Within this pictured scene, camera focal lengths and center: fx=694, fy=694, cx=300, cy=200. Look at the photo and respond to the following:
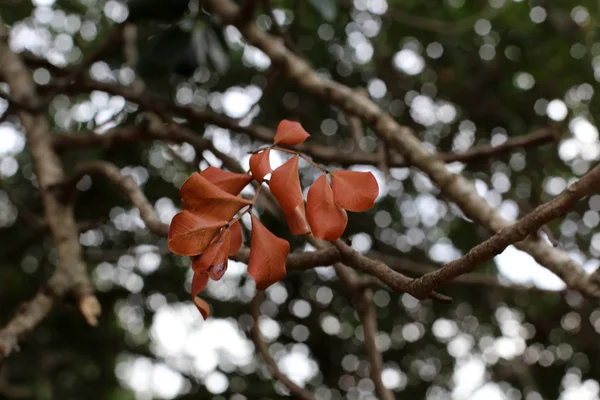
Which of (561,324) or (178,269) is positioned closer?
(561,324)

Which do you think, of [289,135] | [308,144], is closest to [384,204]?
[308,144]

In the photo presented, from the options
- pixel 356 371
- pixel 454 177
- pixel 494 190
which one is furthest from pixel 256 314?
pixel 356 371

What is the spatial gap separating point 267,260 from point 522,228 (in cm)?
19

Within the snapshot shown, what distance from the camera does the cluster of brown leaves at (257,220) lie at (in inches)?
21.1

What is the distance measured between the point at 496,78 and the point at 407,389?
1157mm

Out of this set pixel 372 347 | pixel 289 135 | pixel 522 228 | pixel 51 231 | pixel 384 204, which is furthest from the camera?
pixel 384 204

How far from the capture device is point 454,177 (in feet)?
3.29

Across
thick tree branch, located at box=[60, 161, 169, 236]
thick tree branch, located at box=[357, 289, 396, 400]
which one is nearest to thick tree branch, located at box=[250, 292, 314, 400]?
thick tree branch, located at box=[357, 289, 396, 400]

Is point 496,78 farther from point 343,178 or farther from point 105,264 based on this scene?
point 343,178

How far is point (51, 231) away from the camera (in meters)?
1.44

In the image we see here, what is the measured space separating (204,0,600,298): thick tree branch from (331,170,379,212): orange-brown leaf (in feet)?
1.15

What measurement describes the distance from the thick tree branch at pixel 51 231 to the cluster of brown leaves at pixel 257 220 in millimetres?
601

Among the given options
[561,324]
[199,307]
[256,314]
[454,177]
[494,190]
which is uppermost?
[199,307]

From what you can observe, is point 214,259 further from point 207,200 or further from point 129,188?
point 129,188
